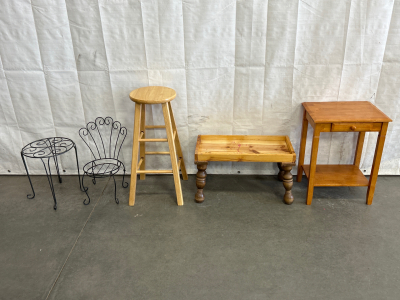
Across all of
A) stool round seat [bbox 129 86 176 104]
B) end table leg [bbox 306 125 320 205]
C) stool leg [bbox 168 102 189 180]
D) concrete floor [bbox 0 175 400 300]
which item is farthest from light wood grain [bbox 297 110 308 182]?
stool round seat [bbox 129 86 176 104]

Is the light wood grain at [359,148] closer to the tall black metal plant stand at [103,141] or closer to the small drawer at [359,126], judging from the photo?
the small drawer at [359,126]

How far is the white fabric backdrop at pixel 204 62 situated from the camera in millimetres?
2744

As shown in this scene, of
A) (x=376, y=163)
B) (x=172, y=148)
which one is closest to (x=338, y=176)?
(x=376, y=163)

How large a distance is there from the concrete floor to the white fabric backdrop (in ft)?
1.80

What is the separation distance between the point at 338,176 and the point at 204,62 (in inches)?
59.6

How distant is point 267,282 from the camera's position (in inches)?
85.8

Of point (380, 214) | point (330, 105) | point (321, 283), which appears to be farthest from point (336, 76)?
point (321, 283)

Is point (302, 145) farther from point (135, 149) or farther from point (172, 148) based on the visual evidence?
point (135, 149)

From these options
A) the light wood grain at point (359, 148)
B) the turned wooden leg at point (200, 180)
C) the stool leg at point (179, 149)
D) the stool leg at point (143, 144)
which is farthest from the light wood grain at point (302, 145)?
the stool leg at point (143, 144)

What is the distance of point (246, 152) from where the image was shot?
2.87 meters

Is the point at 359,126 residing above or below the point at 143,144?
above

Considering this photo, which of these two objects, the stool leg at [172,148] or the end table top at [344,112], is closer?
the end table top at [344,112]

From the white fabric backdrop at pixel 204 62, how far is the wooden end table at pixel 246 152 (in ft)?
0.35

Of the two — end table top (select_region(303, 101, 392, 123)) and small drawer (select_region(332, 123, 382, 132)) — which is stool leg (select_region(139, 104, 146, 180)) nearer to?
end table top (select_region(303, 101, 392, 123))
